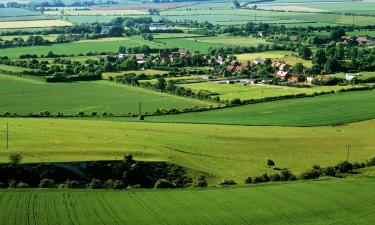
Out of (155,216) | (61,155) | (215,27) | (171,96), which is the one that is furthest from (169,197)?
(215,27)

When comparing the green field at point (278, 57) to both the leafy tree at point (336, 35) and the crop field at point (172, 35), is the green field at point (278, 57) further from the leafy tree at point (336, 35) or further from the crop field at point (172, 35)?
the crop field at point (172, 35)

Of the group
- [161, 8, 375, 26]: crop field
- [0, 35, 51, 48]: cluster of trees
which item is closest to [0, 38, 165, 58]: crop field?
[0, 35, 51, 48]: cluster of trees

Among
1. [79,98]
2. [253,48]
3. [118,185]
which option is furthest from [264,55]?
[118,185]

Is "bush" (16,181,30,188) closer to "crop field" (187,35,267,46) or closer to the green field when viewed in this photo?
the green field

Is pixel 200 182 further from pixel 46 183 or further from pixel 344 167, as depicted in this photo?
pixel 344 167

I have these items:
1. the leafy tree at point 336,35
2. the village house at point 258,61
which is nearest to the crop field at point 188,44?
the village house at point 258,61

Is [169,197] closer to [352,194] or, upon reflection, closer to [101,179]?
[101,179]
